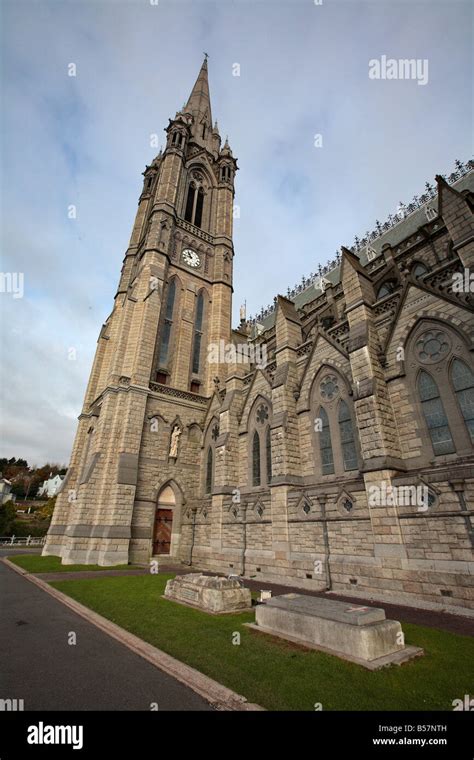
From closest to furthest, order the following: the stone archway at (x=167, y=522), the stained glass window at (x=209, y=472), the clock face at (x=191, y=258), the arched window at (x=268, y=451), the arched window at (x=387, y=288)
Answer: the arched window at (x=268, y=451) → the arched window at (x=387, y=288) → the stone archway at (x=167, y=522) → the stained glass window at (x=209, y=472) → the clock face at (x=191, y=258)

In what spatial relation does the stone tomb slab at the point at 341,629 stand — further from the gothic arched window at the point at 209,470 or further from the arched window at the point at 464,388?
the gothic arched window at the point at 209,470

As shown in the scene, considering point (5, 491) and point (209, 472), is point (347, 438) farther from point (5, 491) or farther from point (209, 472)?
point (5, 491)

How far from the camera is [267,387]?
60.5 feet

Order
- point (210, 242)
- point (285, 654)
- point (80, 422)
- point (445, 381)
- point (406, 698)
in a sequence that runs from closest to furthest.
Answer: point (406, 698) < point (285, 654) < point (445, 381) < point (80, 422) < point (210, 242)

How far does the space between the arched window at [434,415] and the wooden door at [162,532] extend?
50.7ft

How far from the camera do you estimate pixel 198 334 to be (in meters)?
26.8

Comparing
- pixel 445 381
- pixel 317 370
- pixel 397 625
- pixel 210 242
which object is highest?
pixel 210 242

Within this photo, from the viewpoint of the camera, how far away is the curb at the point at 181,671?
12.2 ft

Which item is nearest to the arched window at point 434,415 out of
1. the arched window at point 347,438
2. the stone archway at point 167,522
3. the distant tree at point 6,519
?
the arched window at point 347,438

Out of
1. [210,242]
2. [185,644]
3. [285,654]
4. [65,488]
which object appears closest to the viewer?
[285,654]

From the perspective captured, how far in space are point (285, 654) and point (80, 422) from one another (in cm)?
2423

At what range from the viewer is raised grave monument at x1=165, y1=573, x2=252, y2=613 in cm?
805

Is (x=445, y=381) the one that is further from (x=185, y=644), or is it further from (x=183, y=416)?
(x=183, y=416)
